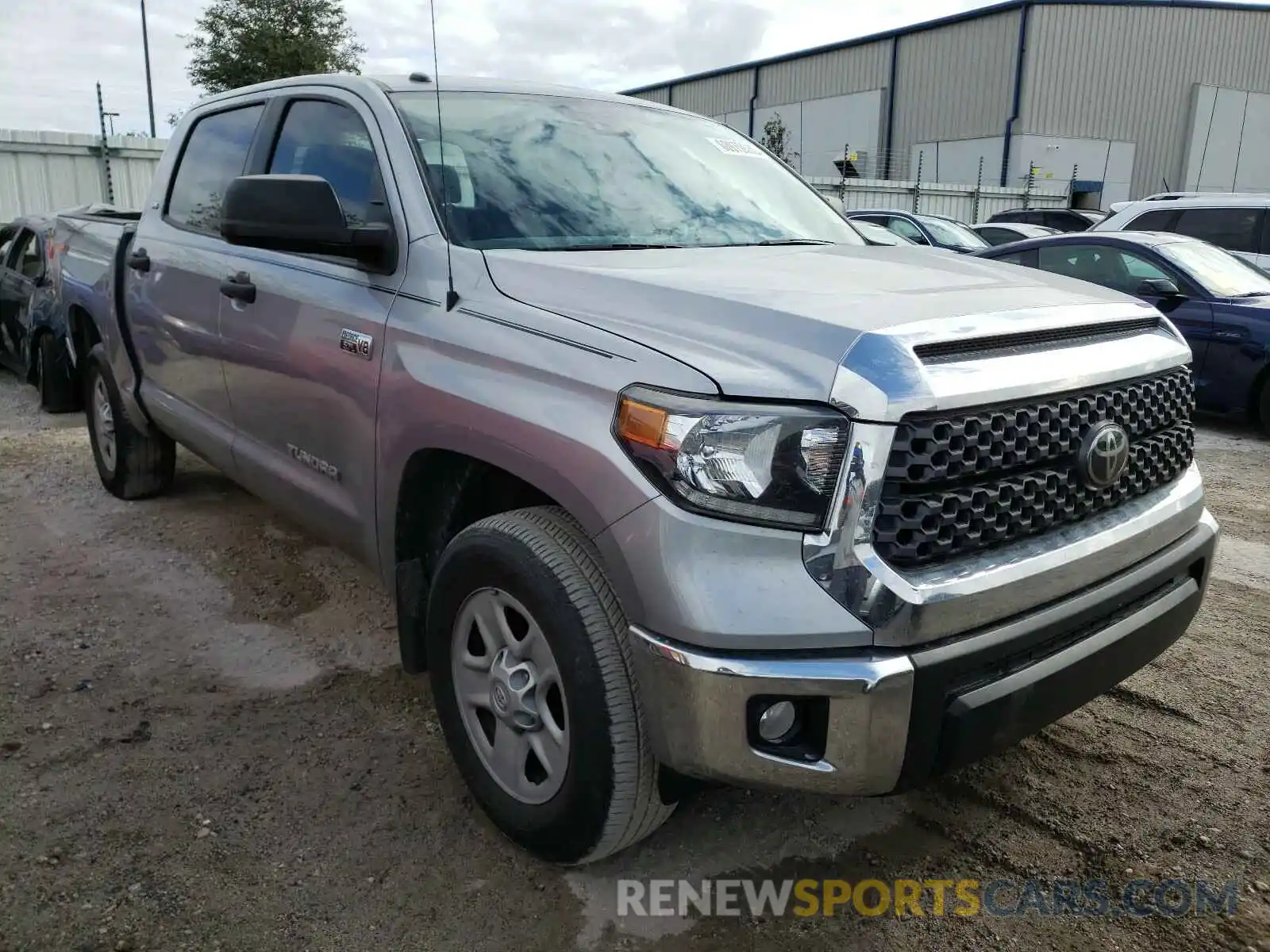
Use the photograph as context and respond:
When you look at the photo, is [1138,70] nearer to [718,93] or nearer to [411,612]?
[718,93]

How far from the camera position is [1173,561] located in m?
2.40

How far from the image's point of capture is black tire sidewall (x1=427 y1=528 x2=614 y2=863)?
2023mm

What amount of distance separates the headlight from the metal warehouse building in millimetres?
31967

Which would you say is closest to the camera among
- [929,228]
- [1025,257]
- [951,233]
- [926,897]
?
[926,897]

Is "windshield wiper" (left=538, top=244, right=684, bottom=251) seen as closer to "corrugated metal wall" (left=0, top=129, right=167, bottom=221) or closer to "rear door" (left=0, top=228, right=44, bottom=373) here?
"rear door" (left=0, top=228, right=44, bottom=373)

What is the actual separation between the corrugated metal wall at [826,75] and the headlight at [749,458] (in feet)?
128

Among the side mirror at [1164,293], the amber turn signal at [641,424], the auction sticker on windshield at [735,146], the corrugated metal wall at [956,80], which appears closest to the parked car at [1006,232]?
the side mirror at [1164,293]

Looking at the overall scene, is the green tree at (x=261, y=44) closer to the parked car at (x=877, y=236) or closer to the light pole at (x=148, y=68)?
the light pole at (x=148, y=68)

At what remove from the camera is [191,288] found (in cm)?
387

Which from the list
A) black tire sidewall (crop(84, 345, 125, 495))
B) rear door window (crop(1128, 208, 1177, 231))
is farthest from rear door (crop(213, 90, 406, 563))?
rear door window (crop(1128, 208, 1177, 231))

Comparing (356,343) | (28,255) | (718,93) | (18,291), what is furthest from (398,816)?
(718,93)

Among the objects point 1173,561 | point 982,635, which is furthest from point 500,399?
point 1173,561

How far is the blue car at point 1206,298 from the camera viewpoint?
23.7 feet

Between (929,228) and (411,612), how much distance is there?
1220 centimetres
